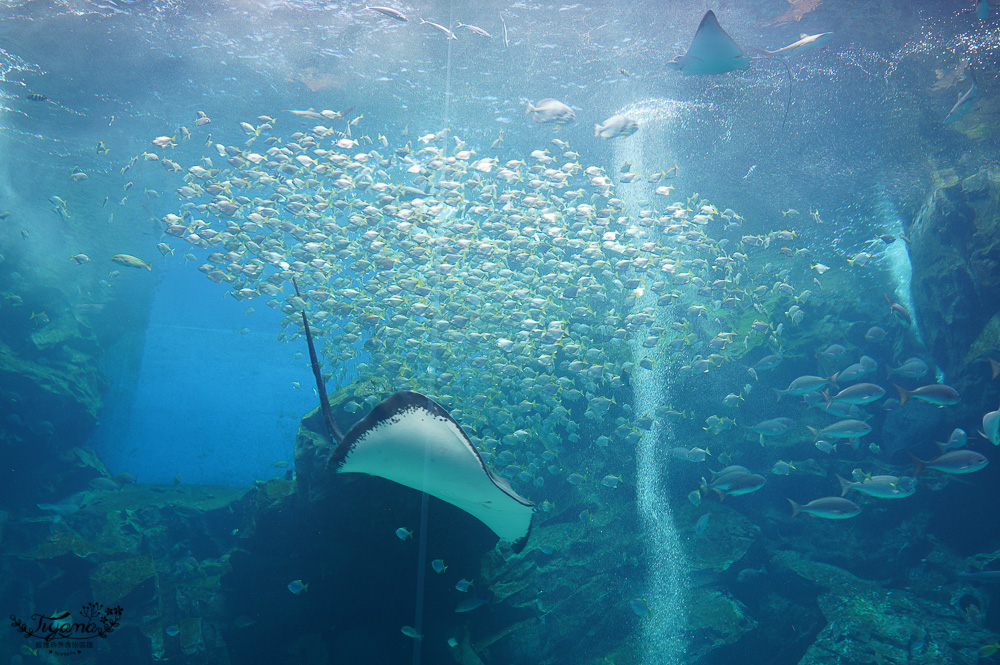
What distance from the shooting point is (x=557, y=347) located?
9023mm

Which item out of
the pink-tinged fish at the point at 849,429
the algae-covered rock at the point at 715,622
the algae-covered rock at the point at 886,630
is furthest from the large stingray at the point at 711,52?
the algae-covered rock at the point at 715,622

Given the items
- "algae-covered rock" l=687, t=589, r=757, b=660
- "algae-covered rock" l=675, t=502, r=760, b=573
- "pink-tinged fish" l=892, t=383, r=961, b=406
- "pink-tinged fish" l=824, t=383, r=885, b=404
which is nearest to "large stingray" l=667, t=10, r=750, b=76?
"pink-tinged fish" l=824, t=383, r=885, b=404

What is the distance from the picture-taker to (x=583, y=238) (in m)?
9.24

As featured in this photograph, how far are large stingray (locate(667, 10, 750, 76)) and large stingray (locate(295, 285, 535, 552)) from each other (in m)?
5.99

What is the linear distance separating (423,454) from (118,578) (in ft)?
23.6

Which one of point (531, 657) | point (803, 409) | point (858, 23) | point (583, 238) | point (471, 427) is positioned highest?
point (858, 23)

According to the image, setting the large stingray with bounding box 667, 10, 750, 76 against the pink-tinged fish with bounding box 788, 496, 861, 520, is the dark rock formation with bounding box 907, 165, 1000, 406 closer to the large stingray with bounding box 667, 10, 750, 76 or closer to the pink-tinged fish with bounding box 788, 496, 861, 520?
the pink-tinged fish with bounding box 788, 496, 861, 520

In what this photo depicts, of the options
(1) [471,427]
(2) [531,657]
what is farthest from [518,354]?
(2) [531,657]

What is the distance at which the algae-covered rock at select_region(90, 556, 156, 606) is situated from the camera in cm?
682

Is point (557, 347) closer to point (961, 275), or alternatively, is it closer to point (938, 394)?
point (938, 394)

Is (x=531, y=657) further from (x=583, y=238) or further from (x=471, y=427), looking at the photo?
(x=583, y=238)

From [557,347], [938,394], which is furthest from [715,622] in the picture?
[557,347]

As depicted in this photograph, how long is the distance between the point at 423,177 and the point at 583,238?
139 inches

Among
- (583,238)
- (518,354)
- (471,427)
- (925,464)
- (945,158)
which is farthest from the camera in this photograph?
(945,158)
